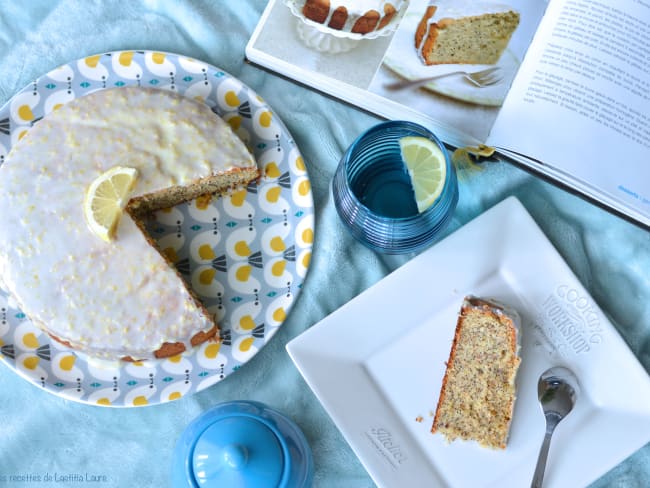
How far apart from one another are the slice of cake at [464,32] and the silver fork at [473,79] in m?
0.02

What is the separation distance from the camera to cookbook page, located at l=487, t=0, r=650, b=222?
157 cm

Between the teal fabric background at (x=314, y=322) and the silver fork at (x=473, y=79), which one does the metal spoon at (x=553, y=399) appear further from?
the silver fork at (x=473, y=79)

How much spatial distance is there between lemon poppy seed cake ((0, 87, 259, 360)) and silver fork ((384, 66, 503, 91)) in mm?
393

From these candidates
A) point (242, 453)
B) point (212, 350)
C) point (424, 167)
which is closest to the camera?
point (242, 453)

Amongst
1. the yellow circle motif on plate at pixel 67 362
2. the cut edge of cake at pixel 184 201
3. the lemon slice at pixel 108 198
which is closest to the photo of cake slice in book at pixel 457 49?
the cut edge of cake at pixel 184 201

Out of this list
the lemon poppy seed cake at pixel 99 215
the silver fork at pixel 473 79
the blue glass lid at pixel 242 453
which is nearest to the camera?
the blue glass lid at pixel 242 453

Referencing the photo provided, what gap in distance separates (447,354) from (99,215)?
86 centimetres

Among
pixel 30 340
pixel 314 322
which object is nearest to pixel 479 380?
pixel 314 322

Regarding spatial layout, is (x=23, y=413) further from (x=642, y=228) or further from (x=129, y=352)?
(x=642, y=228)

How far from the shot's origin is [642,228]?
1.66m

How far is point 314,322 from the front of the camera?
1698mm

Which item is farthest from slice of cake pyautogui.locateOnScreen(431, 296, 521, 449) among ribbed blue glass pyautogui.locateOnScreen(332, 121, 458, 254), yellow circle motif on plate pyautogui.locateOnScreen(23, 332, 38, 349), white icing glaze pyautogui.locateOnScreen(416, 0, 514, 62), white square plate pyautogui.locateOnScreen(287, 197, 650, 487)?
yellow circle motif on plate pyautogui.locateOnScreen(23, 332, 38, 349)

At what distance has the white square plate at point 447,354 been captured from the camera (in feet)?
5.21

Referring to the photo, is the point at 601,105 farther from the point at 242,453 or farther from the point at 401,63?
the point at 242,453
